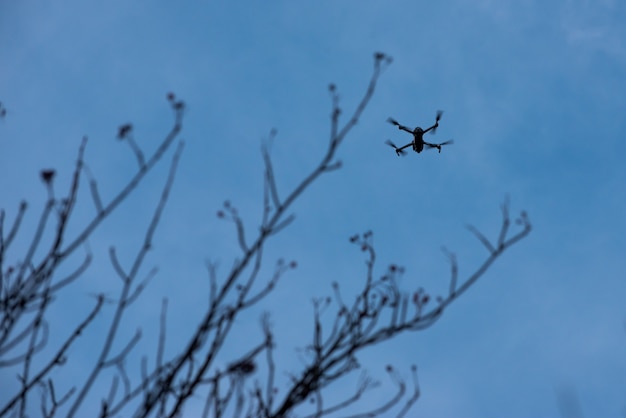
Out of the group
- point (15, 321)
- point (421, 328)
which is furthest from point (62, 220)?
point (421, 328)

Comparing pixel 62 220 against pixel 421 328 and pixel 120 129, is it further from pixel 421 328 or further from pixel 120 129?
pixel 421 328

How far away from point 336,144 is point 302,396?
224 centimetres

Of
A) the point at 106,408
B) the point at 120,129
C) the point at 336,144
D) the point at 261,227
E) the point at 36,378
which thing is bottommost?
the point at 106,408

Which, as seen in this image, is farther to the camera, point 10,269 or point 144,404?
point 10,269

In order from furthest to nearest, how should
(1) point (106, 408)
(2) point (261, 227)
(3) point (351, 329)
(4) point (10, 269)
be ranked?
(4) point (10, 269) → (3) point (351, 329) → (2) point (261, 227) → (1) point (106, 408)

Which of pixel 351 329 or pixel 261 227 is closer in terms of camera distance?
pixel 261 227

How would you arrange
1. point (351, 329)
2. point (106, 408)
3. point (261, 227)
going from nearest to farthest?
point (106, 408), point (261, 227), point (351, 329)

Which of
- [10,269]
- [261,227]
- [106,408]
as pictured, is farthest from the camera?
[10,269]

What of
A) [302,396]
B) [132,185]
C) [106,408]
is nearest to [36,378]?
[106,408]

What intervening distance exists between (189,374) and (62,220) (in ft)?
5.67

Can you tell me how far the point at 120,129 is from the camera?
5.89 m

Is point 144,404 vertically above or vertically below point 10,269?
below

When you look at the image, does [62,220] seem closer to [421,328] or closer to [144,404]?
[144,404]

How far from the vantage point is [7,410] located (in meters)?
4.98
